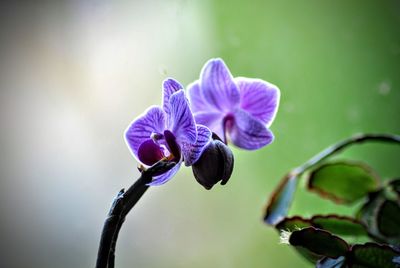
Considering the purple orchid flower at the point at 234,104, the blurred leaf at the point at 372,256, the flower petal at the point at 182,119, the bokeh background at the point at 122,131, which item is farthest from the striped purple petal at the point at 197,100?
the bokeh background at the point at 122,131

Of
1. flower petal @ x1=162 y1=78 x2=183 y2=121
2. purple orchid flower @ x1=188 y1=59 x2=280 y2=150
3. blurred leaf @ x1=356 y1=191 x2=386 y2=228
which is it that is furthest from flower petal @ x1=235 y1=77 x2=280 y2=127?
blurred leaf @ x1=356 y1=191 x2=386 y2=228

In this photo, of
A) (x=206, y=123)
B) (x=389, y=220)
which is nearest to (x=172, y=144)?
(x=206, y=123)

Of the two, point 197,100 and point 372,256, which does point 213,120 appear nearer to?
point 197,100

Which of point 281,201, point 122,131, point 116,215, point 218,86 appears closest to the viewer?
point 116,215

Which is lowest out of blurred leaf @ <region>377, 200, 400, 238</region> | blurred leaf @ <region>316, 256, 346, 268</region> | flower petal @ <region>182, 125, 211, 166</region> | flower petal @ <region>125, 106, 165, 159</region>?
blurred leaf @ <region>377, 200, 400, 238</region>

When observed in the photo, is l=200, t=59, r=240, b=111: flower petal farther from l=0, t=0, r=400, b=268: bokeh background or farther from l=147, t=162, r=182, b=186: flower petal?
l=0, t=0, r=400, b=268: bokeh background

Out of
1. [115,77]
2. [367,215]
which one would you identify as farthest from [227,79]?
[115,77]

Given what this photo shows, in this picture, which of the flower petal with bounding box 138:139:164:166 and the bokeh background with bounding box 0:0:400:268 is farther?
the bokeh background with bounding box 0:0:400:268
